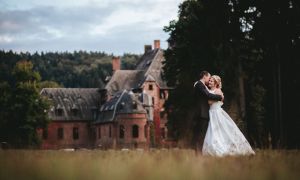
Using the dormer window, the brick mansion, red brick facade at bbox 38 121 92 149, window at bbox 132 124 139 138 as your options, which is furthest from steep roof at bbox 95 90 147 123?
the dormer window

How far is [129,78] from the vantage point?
83125 millimetres

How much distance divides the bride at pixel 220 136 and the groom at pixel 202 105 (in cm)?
16

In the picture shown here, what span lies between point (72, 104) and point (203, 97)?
232ft

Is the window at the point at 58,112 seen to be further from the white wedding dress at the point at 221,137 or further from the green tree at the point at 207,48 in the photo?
the white wedding dress at the point at 221,137

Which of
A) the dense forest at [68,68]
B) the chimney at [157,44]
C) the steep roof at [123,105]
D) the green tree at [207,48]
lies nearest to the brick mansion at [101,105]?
the chimney at [157,44]

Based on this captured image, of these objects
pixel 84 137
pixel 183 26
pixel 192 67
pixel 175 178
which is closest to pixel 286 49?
pixel 192 67

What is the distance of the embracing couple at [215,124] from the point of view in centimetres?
1194

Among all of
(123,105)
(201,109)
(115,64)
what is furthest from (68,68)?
(201,109)

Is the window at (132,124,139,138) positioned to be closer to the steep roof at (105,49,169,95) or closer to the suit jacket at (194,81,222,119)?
the steep roof at (105,49,169,95)

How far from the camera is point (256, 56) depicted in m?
30.1

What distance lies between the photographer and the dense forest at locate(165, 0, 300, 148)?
27.9m

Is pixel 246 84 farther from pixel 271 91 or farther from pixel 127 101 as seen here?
pixel 127 101

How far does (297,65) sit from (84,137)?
5766cm

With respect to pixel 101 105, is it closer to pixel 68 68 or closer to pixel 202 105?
pixel 202 105
